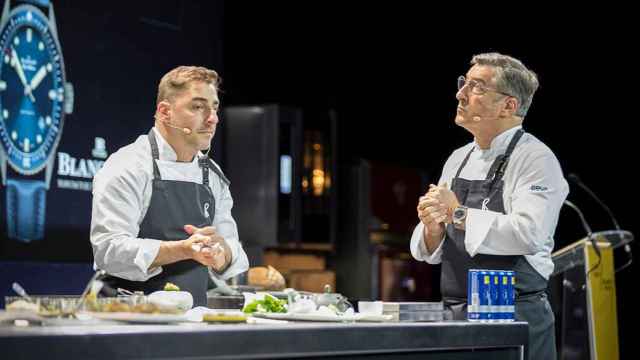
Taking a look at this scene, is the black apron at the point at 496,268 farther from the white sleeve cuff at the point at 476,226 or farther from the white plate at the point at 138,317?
the white plate at the point at 138,317

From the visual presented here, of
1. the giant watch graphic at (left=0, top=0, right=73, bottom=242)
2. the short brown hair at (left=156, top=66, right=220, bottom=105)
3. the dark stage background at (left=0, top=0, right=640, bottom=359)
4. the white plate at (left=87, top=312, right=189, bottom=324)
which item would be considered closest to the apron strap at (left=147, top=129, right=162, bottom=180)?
the short brown hair at (left=156, top=66, right=220, bottom=105)

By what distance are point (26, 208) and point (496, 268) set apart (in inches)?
108

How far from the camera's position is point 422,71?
26.2 feet

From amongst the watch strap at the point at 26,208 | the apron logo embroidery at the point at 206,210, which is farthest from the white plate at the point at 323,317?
the watch strap at the point at 26,208

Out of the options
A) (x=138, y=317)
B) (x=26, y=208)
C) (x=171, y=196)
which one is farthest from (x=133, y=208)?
(x=26, y=208)

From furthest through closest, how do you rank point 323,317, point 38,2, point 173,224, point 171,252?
point 38,2
point 173,224
point 171,252
point 323,317

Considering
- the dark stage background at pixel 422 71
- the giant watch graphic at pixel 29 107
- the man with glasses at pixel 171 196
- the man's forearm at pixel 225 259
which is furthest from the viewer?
the dark stage background at pixel 422 71

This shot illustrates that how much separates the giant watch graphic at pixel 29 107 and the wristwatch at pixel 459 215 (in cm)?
268

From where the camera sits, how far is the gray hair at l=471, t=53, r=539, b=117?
3.12 m

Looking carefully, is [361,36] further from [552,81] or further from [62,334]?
[62,334]

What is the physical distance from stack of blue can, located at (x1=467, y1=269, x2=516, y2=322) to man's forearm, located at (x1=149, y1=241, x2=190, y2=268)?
0.72 meters

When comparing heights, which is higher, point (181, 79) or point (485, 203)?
point (181, 79)

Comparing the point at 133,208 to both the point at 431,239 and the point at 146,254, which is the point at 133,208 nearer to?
the point at 146,254

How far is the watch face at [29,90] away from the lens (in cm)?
486
